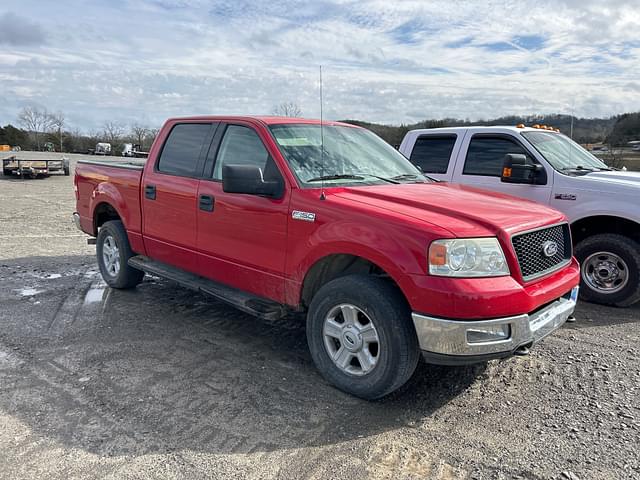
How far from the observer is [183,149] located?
5113mm

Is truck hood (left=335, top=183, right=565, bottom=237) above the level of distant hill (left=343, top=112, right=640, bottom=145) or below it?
below

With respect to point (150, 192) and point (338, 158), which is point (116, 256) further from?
point (338, 158)

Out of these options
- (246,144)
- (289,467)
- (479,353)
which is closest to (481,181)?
(246,144)

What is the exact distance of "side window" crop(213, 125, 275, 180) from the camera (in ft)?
14.1

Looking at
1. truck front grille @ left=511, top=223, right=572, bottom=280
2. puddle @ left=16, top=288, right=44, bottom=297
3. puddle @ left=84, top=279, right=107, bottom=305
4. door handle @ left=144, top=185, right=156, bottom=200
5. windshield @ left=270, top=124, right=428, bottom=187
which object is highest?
windshield @ left=270, top=124, right=428, bottom=187

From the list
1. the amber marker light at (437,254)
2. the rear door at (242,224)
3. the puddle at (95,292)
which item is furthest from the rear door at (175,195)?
the amber marker light at (437,254)

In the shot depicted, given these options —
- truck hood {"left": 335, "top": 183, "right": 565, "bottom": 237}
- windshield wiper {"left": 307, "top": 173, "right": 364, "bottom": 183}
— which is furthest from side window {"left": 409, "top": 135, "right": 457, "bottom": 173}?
windshield wiper {"left": 307, "top": 173, "right": 364, "bottom": 183}

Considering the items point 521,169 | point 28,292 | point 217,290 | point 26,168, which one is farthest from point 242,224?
point 26,168

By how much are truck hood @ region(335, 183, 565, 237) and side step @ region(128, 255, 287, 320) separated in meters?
1.05

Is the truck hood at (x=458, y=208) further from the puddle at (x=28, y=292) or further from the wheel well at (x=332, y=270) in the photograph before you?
the puddle at (x=28, y=292)

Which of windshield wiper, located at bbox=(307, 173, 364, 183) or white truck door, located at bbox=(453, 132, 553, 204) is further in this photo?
white truck door, located at bbox=(453, 132, 553, 204)

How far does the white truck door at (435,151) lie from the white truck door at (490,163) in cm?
11

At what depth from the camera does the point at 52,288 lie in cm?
622

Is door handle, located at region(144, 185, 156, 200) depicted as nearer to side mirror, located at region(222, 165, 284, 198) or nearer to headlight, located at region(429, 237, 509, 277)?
side mirror, located at region(222, 165, 284, 198)
